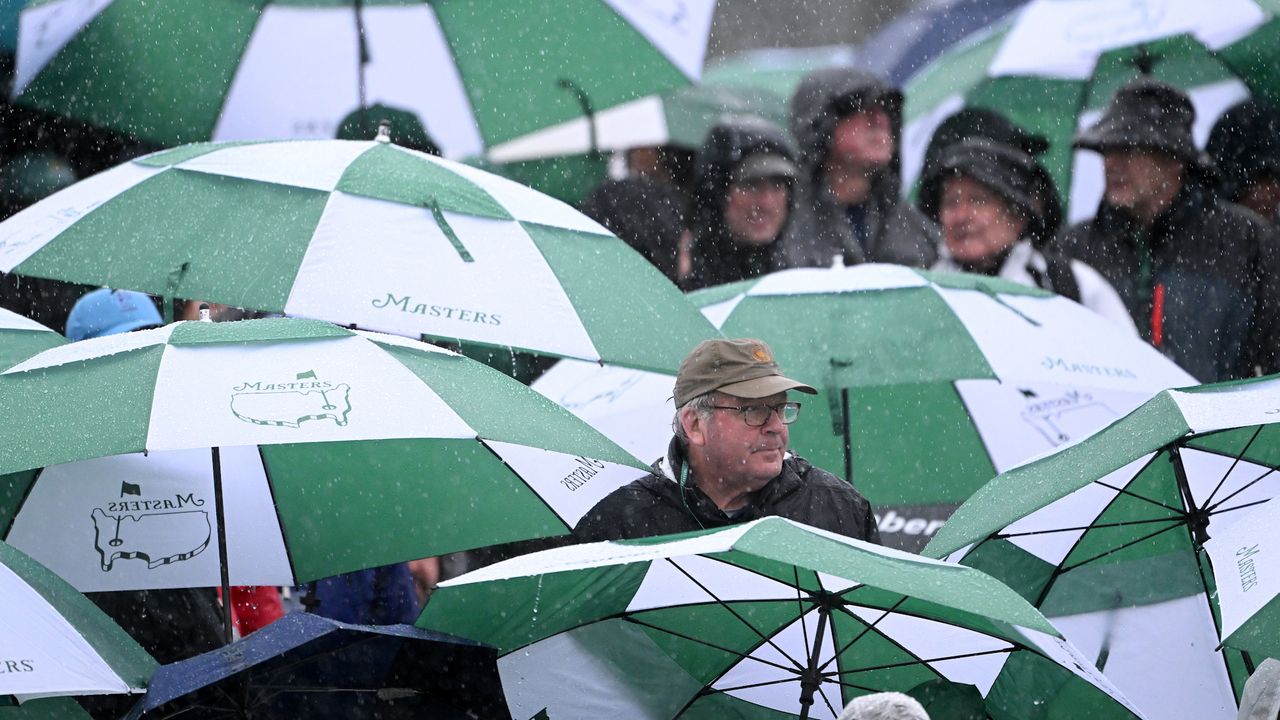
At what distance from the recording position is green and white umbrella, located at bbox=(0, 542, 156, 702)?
4703mm

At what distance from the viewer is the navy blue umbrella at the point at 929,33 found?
47.2 feet

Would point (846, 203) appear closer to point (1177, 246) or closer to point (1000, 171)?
point (1000, 171)

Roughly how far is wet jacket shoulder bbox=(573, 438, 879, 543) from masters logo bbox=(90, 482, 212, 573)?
45.5 inches

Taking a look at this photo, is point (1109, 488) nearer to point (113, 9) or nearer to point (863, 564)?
point (863, 564)

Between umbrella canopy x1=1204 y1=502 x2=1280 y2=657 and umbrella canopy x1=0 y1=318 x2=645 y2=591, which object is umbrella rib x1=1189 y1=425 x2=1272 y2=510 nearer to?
umbrella canopy x1=1204 y1=502 x2=1280 y2=657

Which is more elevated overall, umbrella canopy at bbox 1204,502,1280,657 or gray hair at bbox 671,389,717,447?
umbrella canopy at bbox 1204,502,1280,657

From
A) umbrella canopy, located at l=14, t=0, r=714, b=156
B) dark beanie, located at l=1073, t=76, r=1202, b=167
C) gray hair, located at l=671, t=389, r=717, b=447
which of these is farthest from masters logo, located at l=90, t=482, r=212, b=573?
dark beanie, located at l=1073, t=76, r=1202, b=167

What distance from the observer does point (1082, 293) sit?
30.1ft

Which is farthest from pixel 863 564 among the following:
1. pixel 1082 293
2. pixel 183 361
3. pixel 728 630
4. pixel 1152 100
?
pixel 1152 100

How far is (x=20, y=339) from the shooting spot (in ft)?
21.5

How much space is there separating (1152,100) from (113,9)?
15.2ft

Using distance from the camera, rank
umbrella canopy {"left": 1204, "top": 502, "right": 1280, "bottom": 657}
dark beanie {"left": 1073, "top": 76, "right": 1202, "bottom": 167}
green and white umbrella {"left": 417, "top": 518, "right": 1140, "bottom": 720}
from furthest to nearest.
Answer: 1. dark beanie {"left": 1073, "top": 76, "right": 1202, "bottom": 167}
2. green and white umbrella {"left": 417, "top": 518, "right": 1140, "bottom": 720}
3. umbrella canopy {"left": 1204, "top": 502, "right": 1280, "bottom": 657}

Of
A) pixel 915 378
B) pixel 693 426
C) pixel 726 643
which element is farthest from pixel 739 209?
pixel 726 643

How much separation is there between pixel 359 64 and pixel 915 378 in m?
3.00
